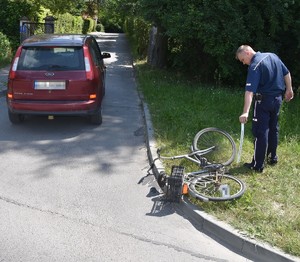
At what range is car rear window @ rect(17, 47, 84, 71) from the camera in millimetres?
7086

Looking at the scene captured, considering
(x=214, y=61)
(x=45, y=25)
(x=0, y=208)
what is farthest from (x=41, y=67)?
(x=45, y=25)

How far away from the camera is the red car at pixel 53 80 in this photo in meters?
6.97

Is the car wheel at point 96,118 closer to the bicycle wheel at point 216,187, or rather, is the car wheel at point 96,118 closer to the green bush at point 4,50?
the bicycle wheel at point 216,187

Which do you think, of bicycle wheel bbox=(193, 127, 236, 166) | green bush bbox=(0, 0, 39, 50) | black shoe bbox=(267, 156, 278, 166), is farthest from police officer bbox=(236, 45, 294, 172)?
green bush bbox=(0, 0, 39, 50)

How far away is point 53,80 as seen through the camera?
6941 mm

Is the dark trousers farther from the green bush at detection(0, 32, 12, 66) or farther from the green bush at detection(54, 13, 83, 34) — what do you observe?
the green bush at detection(54, 13, 83, 34)

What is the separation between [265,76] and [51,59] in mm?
3922

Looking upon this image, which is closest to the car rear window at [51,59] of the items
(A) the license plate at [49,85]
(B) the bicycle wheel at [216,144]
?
(A) the license plate at [49,85]

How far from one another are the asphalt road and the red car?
55cm

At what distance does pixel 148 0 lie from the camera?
37.7ft

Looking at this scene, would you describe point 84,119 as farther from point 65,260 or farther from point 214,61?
point 214,61

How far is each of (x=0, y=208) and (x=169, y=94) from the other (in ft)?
21.1

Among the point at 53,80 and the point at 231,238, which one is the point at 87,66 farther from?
the point at 231,238

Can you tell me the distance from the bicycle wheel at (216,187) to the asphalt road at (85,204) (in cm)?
33
